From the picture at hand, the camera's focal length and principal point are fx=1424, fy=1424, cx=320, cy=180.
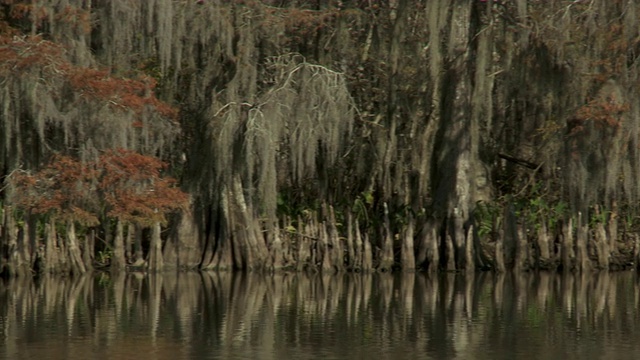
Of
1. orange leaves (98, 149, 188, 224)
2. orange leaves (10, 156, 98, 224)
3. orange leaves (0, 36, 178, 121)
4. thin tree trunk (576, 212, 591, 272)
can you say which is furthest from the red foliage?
orange leaves (10, 156, 98, 224)

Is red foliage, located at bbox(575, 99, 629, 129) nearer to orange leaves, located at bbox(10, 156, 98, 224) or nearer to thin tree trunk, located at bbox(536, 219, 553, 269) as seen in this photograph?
thin tree trunk, located at bbox(536, 219, 553, 269)

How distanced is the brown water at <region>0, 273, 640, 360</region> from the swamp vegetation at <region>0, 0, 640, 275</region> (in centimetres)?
76

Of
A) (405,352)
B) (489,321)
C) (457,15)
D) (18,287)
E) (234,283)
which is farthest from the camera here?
(457,15)

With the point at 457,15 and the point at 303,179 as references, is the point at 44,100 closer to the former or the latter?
the point at 303,179

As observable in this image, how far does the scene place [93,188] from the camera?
2166cm

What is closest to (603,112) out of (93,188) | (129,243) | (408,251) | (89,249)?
(408,251)

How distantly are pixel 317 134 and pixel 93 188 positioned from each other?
3865 mm

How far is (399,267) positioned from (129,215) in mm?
5358

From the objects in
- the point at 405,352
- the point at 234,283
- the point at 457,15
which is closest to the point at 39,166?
the point at 234,283

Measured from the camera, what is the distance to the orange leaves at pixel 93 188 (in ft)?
70.4

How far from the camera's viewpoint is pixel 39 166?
22109mm

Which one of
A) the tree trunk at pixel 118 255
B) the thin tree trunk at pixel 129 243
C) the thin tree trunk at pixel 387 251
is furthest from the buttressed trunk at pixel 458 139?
the tree trunk at pixel 118 255

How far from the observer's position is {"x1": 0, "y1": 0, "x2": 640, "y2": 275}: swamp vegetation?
71.9 ft

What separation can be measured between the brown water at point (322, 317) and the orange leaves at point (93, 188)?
1.13m
